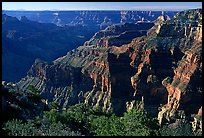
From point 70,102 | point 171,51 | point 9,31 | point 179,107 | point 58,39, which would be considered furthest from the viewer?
point 58,39

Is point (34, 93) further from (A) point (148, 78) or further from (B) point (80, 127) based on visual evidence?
(A) point (148, 78)

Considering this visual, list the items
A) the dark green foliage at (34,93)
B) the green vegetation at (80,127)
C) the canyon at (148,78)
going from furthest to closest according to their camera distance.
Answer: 1. the canyon at (148,78)
2. the dark green foliage at (34,93)
3. the green vegetation at (80,127)

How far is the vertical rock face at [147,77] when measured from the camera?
2142 inches

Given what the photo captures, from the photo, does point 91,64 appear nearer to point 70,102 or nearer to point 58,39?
point 70,102

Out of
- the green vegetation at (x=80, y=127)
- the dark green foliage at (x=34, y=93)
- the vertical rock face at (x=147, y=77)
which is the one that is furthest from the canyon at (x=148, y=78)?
the green vegetation at (x=80, y=127)

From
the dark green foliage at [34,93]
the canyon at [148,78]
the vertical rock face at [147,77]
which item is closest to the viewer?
the dark green foliage at [34,93]

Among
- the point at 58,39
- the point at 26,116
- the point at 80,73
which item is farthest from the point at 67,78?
A: the point at 58,39

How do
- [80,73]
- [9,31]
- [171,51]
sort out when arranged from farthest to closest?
[9,31], [80,73], [171,51]

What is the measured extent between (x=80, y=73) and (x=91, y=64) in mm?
2970

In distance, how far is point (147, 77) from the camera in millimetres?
60219

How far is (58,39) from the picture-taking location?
507ft

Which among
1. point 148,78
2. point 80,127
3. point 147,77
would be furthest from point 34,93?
point 147,77

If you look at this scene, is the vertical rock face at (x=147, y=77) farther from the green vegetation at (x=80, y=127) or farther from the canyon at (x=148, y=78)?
the green vegetation at (x=80, y=127)

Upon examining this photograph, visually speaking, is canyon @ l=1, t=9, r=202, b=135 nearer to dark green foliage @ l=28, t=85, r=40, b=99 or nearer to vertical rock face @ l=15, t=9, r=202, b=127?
vertical rock face @ l=15, t=9, r=202, b=127
